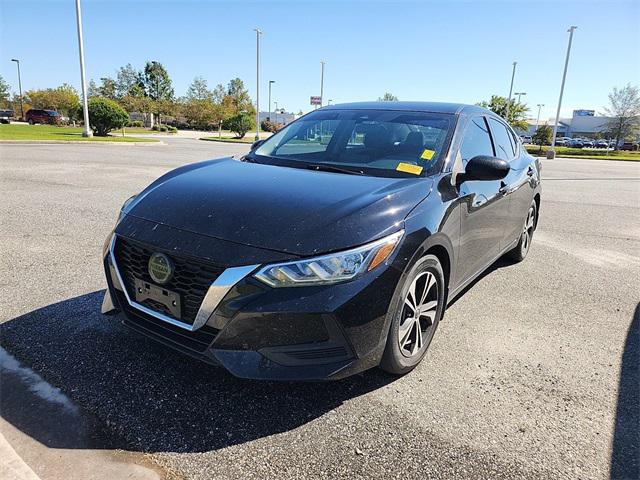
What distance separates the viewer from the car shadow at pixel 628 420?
219cm

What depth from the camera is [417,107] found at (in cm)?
390

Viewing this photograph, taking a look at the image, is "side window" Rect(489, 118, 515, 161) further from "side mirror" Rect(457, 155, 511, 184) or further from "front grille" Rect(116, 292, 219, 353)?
"front grille" Rect(116, 292, 219, 353)

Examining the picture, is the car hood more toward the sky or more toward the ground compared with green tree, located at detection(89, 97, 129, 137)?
more toward the ground

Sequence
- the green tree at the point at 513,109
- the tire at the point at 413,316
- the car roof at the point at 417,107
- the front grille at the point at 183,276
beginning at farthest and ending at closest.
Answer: the green tree at the point at 513,109
the car roof at the point at 417,107
the tire at the point at 413,316
the front grille at the point at 183,276

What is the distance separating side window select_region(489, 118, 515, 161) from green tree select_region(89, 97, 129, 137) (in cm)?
2808

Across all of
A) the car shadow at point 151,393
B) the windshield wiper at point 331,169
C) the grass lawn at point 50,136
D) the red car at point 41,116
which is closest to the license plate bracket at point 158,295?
the car shadow at point 151,393

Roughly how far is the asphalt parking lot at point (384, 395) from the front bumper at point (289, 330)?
1.14 feet

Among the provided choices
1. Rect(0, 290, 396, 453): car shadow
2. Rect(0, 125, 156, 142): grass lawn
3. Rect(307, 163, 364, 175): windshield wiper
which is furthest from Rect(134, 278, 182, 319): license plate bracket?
Rect(0, 125, 156, 142): grass lawn

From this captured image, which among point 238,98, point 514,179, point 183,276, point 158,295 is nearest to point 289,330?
point 183,276

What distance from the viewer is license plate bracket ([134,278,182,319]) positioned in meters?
2.37

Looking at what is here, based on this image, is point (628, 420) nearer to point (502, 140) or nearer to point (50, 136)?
point (502, 140)

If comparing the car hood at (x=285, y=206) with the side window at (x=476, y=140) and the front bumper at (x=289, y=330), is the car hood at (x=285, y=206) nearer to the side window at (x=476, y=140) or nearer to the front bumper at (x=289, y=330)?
the front bumper at (x=289, y=330)

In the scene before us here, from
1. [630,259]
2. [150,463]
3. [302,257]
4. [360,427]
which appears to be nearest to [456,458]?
[360,427]

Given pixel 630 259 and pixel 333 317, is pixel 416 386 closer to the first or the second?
pixel 333 317
